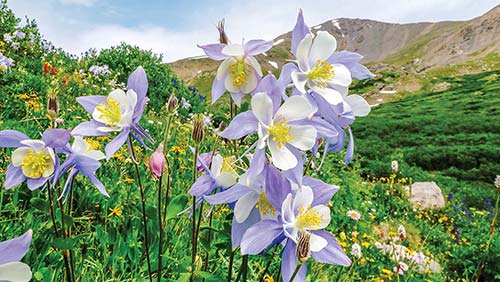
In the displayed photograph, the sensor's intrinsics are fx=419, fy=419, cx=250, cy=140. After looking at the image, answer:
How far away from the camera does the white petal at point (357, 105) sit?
3.74 ft

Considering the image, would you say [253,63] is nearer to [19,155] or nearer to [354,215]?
[19,155]

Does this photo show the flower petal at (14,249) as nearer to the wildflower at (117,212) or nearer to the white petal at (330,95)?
the white petal at (330,95)

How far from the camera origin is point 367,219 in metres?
5.97

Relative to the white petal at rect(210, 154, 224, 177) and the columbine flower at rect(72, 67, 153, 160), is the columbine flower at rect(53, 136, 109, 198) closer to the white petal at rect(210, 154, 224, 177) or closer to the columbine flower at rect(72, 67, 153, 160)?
the columbine flower at rect(72, 67, 153, 160)

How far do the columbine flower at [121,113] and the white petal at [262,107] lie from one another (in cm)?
30

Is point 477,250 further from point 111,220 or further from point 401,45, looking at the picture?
point 401,45

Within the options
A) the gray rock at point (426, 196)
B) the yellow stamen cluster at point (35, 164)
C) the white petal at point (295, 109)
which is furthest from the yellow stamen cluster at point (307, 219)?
the gray rock at point (426, 196)

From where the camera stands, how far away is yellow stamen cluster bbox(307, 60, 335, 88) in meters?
1.04

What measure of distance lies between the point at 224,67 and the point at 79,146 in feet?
1.52

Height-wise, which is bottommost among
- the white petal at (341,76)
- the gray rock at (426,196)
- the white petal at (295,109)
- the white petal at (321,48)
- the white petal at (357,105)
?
the gray rock at (426,196)

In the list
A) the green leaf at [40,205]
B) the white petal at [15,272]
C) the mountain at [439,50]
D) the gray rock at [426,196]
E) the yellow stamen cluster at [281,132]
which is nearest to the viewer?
the white petal at [15,272]

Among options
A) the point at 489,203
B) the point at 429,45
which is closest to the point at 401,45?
the point at 429,45

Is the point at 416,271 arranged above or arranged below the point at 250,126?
below

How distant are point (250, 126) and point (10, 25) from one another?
30.6ft
